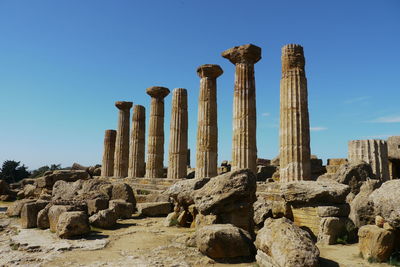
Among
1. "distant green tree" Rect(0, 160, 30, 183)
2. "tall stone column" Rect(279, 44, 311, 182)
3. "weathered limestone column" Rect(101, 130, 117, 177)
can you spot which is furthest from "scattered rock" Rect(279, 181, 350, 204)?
"distant green tree" Rect(0, 160, 30, 183)

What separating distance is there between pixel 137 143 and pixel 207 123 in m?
8.27

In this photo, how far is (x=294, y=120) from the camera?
12570 millimetres

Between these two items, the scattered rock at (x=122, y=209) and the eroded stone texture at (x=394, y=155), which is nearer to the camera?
the scattered rock at (x=122, y=209)

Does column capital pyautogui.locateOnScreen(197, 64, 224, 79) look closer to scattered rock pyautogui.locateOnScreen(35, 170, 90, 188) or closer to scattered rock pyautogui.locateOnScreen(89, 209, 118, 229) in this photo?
scattered rock pyautogui.locateOnScreen(89, 209, 118, 229)

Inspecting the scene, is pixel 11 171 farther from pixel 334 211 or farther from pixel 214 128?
pixel 334 211

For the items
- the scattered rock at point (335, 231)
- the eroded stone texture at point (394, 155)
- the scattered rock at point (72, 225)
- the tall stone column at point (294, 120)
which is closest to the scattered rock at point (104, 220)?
the scattered rock at point (72, 225)

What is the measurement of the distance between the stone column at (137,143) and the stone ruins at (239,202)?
1811 millimetres

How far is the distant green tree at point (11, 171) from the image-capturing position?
37062mm

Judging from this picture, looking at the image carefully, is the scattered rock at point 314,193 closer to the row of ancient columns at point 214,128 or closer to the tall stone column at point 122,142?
the row of ancient columns at point 214,128

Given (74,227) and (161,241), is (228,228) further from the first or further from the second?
(74,227)

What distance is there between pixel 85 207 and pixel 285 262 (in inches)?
319

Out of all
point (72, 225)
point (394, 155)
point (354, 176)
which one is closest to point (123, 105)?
point (72, 225)

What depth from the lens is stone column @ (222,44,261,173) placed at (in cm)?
1456

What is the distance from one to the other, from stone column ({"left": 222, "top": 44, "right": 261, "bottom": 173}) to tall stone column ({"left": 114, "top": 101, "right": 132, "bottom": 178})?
12.7 metres
